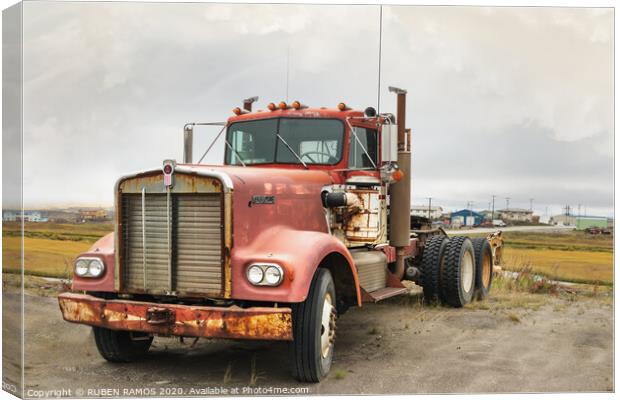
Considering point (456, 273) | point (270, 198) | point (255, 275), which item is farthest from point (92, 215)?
point (456, 273)

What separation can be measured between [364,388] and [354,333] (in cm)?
236

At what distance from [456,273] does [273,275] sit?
16.8ft

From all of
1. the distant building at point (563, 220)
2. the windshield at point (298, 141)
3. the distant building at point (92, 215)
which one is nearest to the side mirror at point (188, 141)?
the windshield at point (298, 141)

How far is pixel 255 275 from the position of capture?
6512mm

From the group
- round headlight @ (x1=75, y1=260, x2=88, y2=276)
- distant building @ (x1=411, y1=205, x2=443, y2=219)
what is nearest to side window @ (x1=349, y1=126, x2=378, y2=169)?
distant building @ (x1=411, y1=205, x2=443, y2=219)

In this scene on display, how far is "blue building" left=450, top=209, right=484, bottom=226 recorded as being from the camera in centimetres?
1209

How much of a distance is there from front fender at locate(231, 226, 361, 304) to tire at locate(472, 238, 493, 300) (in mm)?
5617

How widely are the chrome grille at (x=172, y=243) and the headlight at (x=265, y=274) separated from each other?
1.05ft

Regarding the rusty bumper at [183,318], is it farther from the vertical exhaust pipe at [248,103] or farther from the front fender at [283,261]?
the vertical exhaust pipe at [248,103]

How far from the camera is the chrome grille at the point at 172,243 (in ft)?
22.0

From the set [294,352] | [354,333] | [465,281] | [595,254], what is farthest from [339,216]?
[465,281]

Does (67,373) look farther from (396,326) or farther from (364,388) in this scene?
(396,326)

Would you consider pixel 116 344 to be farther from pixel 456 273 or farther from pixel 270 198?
pixel 456 273

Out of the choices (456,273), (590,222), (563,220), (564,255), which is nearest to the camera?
(590,222)
